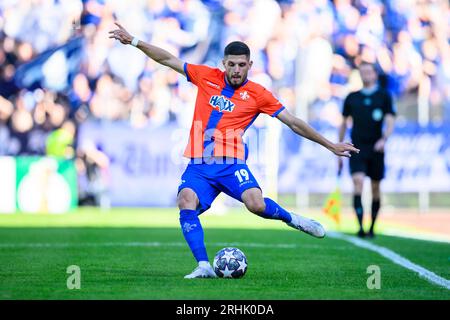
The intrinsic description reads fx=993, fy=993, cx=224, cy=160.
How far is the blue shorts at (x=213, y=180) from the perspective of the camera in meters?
8.18

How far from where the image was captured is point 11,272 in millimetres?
8023

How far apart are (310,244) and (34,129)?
12830mm

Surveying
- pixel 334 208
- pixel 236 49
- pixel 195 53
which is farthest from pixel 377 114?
pixel 195 53

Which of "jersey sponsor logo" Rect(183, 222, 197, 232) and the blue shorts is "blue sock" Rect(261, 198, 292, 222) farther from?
"jersey sponsor logo" Rect(183, 222, 197, 232)

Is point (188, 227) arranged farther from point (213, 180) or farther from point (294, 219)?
point (294, 219)

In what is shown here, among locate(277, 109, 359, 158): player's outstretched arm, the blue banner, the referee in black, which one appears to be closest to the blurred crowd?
the blue banner

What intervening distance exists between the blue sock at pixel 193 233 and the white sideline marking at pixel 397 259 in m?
1.81

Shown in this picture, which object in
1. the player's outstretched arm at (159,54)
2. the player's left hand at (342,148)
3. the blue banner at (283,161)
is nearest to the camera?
the player's left hand at (342,148)

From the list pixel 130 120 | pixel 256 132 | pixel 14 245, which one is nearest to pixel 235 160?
pixel 14 245

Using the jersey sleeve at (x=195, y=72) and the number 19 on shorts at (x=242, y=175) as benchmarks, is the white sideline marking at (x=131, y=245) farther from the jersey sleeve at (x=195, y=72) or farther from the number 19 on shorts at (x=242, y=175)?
the jersey sleeve at (x=195, y=72)

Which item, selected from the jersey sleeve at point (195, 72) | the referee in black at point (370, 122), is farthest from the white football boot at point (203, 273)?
the referee in black at point (370, 122)

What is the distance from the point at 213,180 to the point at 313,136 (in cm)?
91

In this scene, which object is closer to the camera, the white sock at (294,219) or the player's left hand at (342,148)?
the player's left hand at (342,148)

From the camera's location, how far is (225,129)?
8367mm
